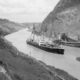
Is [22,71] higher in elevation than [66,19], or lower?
lower

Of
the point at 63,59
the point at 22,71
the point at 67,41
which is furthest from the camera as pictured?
the point at 67,41

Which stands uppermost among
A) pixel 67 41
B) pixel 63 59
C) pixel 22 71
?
pixel 67 41

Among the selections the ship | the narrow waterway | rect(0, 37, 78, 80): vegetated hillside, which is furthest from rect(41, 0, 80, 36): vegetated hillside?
rect(0, 37, 78, 80): vegetated hillside

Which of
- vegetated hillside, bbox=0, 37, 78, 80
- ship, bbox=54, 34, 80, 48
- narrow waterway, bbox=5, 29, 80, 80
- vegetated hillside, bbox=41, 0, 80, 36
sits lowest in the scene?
narrow waterway, bbox=5, 29, 80, 80

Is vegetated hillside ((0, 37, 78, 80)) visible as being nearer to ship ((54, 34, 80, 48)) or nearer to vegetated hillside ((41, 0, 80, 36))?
ship ((54, 34, 80, 48))

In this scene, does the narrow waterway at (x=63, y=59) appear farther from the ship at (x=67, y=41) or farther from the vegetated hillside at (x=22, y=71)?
the ship at (x=67, y=41)

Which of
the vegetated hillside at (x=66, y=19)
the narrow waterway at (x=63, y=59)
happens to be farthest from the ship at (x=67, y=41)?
the narrow waterway at (x=63, y=59)

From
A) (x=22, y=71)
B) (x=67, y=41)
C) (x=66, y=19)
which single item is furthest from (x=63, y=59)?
(x=66, y=19)

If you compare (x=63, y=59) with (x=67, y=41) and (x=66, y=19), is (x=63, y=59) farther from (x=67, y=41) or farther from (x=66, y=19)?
(x=66, y=19)

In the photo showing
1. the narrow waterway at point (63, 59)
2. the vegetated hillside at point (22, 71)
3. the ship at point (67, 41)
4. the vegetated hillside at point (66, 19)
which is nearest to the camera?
the vegetated hillside at point (22, 71)
